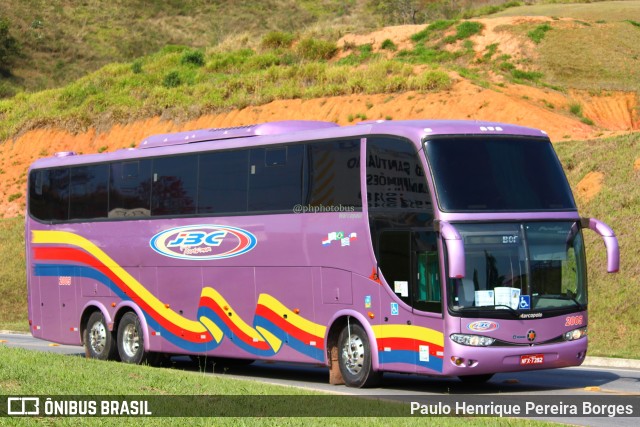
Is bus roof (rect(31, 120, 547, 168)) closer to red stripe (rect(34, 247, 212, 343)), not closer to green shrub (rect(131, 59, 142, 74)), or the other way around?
red stripe (rect(34, 247, 212, 343))

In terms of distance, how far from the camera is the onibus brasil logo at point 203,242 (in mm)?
19344

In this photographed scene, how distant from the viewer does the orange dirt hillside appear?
4366cm

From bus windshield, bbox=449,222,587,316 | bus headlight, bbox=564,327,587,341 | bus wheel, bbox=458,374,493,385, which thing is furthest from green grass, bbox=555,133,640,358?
bus windshield, bbox=449,222,587,316

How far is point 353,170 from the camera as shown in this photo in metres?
17.3

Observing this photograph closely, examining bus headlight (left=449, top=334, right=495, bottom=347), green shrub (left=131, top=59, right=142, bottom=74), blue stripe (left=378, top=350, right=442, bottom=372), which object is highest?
green shrub (left=131, top=59, right=142, bottom=74)

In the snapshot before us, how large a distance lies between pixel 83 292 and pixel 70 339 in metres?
1.07

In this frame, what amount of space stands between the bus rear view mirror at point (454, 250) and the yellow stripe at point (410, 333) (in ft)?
3.52

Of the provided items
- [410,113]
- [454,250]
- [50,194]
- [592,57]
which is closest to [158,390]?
[454,250]

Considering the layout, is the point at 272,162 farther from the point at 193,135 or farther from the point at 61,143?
the point at 61,143

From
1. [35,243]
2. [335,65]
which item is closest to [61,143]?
[335,65]

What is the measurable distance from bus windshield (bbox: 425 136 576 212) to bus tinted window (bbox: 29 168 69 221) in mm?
10055

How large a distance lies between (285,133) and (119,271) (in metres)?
5.13

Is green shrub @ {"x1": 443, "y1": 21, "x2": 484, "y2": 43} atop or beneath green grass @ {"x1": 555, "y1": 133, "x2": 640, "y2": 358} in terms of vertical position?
atop

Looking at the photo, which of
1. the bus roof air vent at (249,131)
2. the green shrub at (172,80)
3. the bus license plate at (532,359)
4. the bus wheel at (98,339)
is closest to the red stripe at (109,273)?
the bus wheel at (98,339)
